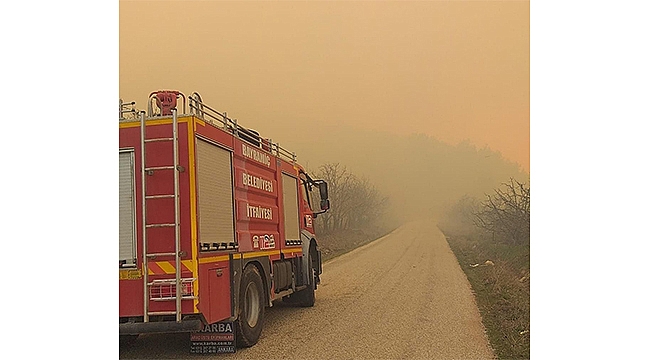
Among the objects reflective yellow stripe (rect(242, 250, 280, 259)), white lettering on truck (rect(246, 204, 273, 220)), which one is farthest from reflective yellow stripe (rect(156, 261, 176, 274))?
white lettering on truck (rect(246, 204, 273, 220))

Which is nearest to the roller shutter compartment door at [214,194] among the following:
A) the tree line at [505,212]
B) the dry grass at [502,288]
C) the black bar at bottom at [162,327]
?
the black bar at bottom at [162,327]

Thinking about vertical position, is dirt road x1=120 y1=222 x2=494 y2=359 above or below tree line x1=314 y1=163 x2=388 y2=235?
below

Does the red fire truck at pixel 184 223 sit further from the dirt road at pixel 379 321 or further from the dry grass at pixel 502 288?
the dry grass at pixel 502 288

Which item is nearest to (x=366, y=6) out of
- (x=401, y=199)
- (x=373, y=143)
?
(x=373, y=143)

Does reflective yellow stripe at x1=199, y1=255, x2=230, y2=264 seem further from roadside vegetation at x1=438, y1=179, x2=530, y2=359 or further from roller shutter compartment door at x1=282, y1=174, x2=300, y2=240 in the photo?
roadside vegetation at x1=438, y1=179, x2=530, y2=359

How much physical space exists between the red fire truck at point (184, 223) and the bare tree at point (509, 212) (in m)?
5.53

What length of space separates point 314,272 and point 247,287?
134 inches

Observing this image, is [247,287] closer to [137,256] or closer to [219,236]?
[219,236]

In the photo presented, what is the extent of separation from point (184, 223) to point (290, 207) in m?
3.42

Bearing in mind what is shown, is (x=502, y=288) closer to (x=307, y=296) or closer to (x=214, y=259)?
(x=307, y=296)

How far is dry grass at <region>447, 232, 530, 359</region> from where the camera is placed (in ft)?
24.1

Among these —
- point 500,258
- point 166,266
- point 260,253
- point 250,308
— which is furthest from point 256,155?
point 500,258

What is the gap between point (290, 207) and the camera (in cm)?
912

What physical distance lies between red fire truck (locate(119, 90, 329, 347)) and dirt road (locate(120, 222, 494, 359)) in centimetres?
73
